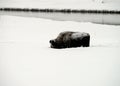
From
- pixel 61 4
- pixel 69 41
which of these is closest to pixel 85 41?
pixel 69 41

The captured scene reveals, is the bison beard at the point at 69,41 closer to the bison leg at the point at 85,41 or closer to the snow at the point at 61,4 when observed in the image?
the bison leg at the point at 85,41

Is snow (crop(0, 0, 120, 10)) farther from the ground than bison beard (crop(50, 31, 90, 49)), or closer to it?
farther from the ground

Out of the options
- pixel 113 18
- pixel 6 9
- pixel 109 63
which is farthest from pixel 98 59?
pixel 6 9

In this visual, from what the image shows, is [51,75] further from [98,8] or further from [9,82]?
[98,8]

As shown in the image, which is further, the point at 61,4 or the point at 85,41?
the point at 61,4

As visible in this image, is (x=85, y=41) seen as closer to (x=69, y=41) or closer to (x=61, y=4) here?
(x=69, y=41)

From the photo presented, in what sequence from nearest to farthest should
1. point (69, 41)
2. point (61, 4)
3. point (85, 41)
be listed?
point (69, 41) < point (85, 41) < point (61, 4)

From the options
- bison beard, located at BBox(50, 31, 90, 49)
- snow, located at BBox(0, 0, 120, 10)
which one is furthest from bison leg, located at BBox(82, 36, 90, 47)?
snow, located at BBox(0, 0, 120, 10)

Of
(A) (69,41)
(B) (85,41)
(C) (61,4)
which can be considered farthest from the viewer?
(C) (61,4)

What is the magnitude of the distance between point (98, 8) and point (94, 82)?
19.5m

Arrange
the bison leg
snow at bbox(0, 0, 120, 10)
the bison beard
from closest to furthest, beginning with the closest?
1. the bison beard
2. the bison leg
3. snow at bbox(0, 0, 120, 10)

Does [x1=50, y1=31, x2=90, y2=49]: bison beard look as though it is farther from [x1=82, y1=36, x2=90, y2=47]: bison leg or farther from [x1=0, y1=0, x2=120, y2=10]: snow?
[x1=0, y1=0, x2=120, y2=10]: snow

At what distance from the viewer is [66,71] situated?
377cm

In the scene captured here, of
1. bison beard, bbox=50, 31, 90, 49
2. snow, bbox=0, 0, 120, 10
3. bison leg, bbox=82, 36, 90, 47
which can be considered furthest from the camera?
snow, bbox=0, 0, 120, 10
